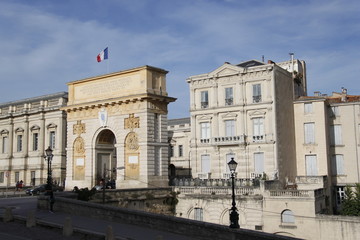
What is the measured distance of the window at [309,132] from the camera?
41656 mm

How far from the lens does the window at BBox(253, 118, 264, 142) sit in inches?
1558

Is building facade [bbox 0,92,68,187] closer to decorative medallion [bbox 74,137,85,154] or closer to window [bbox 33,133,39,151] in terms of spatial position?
window [bbox 33,133,39,151]

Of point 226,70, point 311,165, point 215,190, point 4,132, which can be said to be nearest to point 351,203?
point 311,165

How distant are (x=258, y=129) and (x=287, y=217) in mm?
10776

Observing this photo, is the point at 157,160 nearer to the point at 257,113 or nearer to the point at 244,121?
the point at 244,121

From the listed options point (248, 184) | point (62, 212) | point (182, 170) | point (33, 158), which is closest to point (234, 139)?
point (248, 184)

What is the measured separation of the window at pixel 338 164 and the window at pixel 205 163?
12.2 m

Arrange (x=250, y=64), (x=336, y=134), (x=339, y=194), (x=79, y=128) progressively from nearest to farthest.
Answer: (x=79, y=128), (x=339, y=194), (x=336, y=134), (x=250, y=64)

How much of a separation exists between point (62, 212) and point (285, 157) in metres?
23.9

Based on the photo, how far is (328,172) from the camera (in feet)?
133

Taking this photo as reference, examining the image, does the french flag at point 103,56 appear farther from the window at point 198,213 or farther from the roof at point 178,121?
the roof at point 178,121

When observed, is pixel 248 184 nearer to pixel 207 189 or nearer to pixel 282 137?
pixel 207 189

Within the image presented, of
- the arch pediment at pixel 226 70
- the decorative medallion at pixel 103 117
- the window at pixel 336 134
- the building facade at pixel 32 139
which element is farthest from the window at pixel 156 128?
the building facade at pixel 32 139

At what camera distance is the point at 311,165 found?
4162cm
